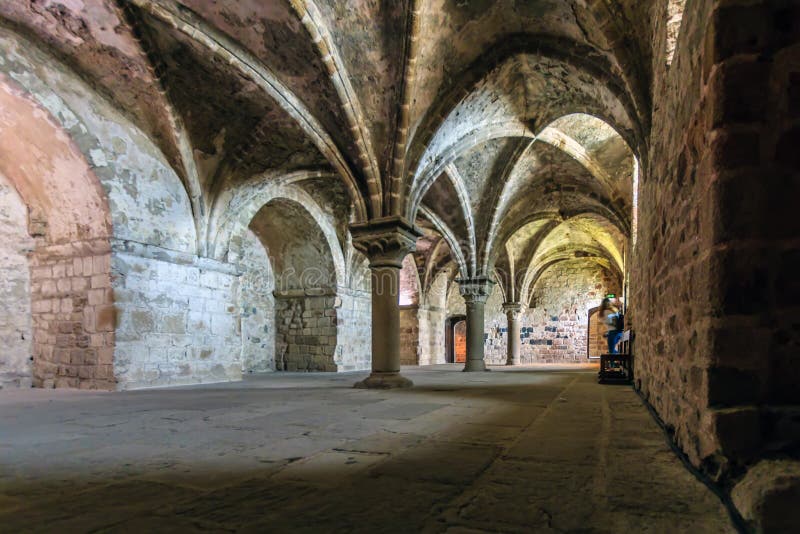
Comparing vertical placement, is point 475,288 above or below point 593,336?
above

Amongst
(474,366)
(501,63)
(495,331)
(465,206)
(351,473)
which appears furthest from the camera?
(495,331)

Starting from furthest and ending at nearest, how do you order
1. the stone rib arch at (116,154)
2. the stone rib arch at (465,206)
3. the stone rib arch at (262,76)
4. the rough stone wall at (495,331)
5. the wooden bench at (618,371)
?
the rough stone wall at (495,331)
the stone rib arch at (465,206)
the wooden bench at (618,371)
the stone rib arch at (116,154)
the stone rib arch at (262,76)

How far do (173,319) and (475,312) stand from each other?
7.00 meters

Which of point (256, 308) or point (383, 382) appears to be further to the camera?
point (256, 308)

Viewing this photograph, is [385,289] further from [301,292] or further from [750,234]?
[301,292]

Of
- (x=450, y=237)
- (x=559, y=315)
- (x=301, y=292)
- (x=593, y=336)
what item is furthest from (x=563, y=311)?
(x=301, y=292)

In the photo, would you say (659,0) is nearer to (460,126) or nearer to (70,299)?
(460,126)

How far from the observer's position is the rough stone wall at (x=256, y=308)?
1148 centimetres

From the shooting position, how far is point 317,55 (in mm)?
5863

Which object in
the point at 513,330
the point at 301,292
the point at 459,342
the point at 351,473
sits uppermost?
the point at 301,292

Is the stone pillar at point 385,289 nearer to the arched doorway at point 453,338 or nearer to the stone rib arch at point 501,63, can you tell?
the stone rib arch at point 501,63

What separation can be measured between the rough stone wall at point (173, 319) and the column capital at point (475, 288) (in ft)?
18.3

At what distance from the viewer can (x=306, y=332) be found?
12.0 m

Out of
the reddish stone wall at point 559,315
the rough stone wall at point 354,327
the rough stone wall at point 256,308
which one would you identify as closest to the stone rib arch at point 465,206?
the rough stone wall at point 354,327
